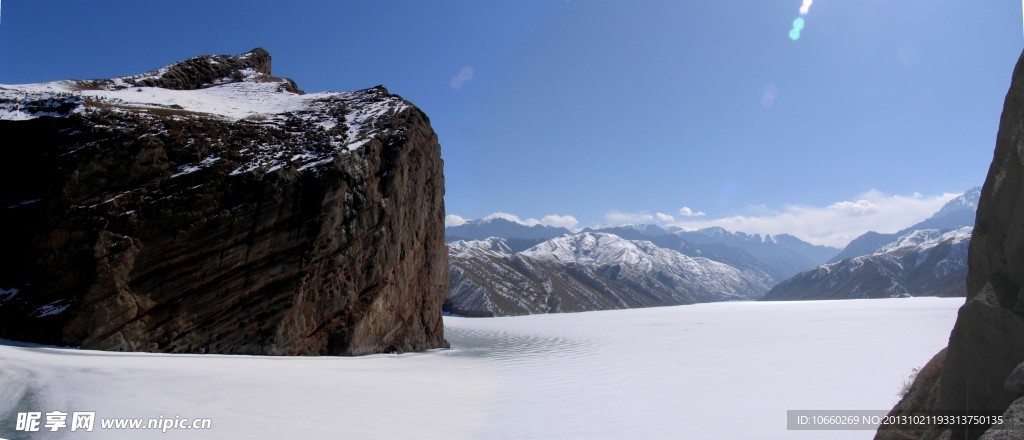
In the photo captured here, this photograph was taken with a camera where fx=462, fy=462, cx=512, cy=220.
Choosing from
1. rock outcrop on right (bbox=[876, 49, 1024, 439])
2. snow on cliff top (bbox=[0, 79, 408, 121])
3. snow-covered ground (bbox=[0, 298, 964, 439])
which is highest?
snow on cliff top (bbox=[0, 79, 408, 121])

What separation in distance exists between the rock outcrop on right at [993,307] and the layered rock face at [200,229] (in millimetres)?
21174

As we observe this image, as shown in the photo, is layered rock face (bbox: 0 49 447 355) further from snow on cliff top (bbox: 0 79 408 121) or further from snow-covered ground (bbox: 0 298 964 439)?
snow-covered ground (bbox: 0 298 964 439)

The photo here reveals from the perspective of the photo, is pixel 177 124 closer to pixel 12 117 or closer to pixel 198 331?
pixel 12 117

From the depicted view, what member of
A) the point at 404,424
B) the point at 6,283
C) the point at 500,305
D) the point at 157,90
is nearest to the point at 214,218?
the point at 6,283

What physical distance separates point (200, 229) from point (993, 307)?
23.5 m

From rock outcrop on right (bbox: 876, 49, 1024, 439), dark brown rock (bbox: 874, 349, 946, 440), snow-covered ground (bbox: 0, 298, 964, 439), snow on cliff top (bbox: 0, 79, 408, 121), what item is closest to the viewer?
rock outcrop on right (bbox: 876, 49, 1024, 439)

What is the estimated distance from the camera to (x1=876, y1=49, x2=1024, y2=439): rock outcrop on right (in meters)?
5.19

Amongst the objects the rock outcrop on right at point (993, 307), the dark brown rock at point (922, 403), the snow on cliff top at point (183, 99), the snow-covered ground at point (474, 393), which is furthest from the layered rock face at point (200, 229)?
the rock outcrop on right at point (993, 307)

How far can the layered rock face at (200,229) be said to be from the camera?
56.9ft

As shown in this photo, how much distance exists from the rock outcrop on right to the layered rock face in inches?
A: 834

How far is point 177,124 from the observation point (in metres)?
21.9

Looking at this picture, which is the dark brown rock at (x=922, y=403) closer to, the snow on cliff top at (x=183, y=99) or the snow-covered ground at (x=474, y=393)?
the snow-covered ground at (x=474, y=393)

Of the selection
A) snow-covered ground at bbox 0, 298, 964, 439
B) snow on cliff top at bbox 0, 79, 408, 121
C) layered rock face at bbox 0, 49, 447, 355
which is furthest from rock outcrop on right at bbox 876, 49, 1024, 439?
snow on cliff top at bbox 0, 79, 408, 121

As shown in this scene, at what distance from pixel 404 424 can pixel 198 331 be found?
13.7 m
